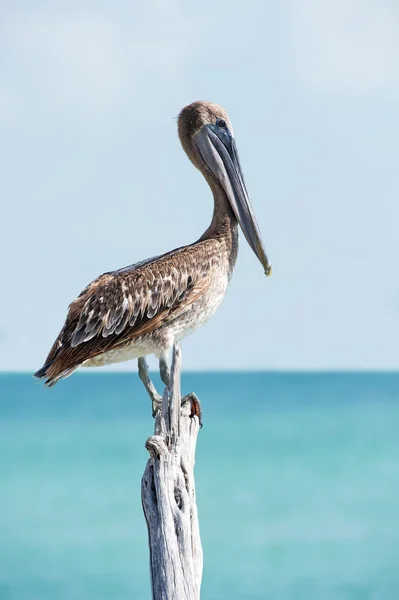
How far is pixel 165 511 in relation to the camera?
13.7ft

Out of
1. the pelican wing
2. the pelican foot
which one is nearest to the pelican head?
the pelican wing

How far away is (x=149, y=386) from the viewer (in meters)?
5.21

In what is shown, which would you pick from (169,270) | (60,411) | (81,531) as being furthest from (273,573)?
(60,411)

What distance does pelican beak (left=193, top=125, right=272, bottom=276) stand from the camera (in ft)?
18.5

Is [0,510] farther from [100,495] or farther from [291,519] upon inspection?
[291,519]

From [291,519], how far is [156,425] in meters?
15.4

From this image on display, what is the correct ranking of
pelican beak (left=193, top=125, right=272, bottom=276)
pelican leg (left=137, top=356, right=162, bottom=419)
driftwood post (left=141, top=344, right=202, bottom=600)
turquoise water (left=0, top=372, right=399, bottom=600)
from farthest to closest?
A: turquoise water (left=0, top=372, right=399, bottom=600)
pelican beak (left=193, top=125, right=272, bottom=276)
pelican leg (left=137, top=356, right=162, bottom=419)
driftwood post (left=141, top=344, right=202, bottom=600)

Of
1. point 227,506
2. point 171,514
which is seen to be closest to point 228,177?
point 171,514

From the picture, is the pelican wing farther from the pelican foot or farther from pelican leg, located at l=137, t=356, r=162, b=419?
the pelican foot

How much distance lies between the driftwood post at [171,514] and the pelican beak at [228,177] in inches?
57.8

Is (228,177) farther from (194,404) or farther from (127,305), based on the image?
(194,404)

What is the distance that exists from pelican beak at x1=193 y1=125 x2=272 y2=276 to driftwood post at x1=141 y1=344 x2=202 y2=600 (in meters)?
1.47

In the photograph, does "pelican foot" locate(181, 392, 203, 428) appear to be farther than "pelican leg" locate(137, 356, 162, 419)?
No

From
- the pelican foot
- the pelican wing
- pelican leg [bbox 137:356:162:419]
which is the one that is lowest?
the pelican foot
